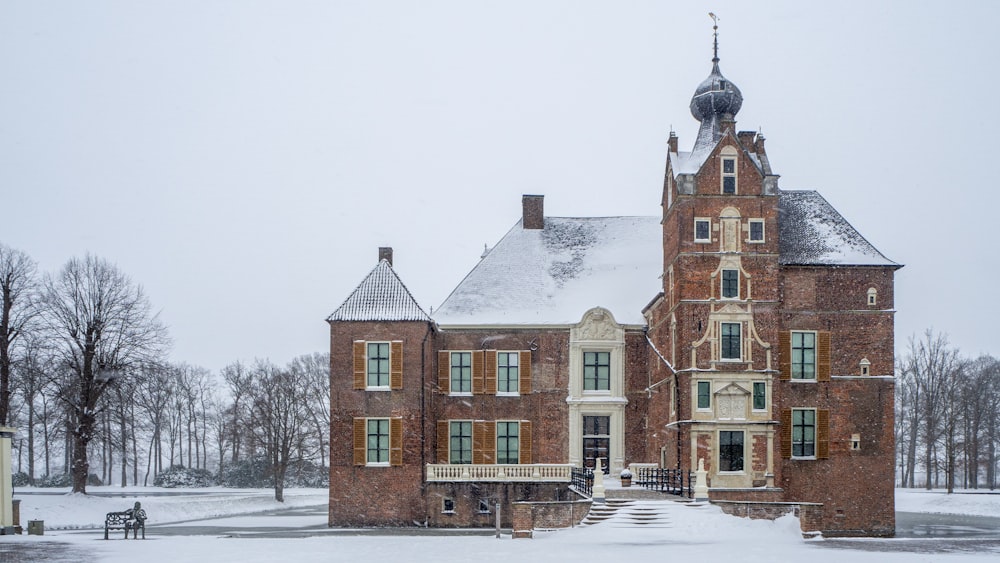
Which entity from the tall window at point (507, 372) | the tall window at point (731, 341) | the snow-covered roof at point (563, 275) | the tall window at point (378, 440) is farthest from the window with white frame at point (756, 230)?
the tall window at point (378, 440)

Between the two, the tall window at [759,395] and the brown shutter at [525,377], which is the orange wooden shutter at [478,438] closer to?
the brown shutter at [525,377]

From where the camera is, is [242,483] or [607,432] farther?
[242,483]

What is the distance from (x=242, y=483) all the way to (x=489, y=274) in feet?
109

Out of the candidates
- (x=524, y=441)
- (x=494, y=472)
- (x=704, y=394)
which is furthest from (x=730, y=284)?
(x=494, y=472)

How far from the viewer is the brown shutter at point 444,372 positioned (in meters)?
39.3

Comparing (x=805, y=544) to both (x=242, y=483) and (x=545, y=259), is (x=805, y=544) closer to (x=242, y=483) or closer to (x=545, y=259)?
(x=545, y=259)

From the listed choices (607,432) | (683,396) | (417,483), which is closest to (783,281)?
(683,396)

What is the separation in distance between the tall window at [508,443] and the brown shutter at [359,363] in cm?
544

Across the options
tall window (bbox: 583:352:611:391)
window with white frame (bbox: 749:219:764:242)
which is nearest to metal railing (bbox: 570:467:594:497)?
tall window (bbox: 583:352:611:391)

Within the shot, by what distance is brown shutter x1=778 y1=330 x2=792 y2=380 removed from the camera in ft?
119

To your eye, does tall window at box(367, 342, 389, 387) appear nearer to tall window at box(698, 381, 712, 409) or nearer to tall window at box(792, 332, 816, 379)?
tall window at box(698, 381, 712, 409)

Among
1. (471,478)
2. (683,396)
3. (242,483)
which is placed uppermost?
(683,396)

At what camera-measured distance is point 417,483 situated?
120 ft

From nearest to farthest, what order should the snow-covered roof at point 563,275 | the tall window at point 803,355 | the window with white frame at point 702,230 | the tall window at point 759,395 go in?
1. the tall window at point 759,395
2. the window with white frame at point 702,230
3. the tall window at point 803,355
4. the snow-covered roof at point 563,275
